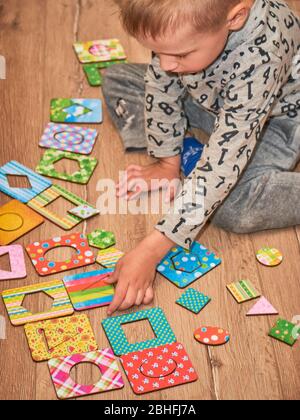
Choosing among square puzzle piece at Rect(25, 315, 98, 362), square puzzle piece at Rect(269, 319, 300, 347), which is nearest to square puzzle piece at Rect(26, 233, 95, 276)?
square puzzle piece at Rect(25, 315, 98, 362)

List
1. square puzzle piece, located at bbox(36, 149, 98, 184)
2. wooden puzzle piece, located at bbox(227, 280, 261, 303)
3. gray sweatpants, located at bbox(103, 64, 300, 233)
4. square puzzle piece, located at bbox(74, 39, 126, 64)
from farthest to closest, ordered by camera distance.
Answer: square puzzle piece, located at bbox(74, 39, 126, 64) < square puzzle piece, located at bbox(36, 149, 98, 184) < gray sweatpants, located at bbox(103, 64, 300, 233) < wooden puzzle piece, located at bbox(227, 280, 261, 303)

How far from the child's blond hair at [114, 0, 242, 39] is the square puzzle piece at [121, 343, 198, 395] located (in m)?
0.55

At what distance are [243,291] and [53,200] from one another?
0.47m

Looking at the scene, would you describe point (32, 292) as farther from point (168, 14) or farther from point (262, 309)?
point (168, 14)

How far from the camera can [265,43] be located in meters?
1.37

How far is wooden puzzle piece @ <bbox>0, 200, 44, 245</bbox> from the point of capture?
4.89 feet

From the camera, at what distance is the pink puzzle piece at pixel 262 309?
1378 millimetres

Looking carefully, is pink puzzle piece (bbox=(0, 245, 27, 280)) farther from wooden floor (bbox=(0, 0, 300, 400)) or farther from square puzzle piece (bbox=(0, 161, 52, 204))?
square puzzle piece (bbox=(0, 161, 52, 204))

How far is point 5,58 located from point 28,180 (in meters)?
0.52

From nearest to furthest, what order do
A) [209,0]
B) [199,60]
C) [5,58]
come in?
[209,0], [199,60], [5,58]

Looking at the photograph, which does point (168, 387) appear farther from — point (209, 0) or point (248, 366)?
point (209, 0)

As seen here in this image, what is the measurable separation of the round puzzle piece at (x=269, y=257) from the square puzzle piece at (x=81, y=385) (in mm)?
390

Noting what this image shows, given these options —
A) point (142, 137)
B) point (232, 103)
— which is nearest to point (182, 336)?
point (232, 103)

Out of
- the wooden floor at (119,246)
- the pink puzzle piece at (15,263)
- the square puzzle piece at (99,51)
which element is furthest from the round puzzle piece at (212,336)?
the square puzzle piece at (99,51)
